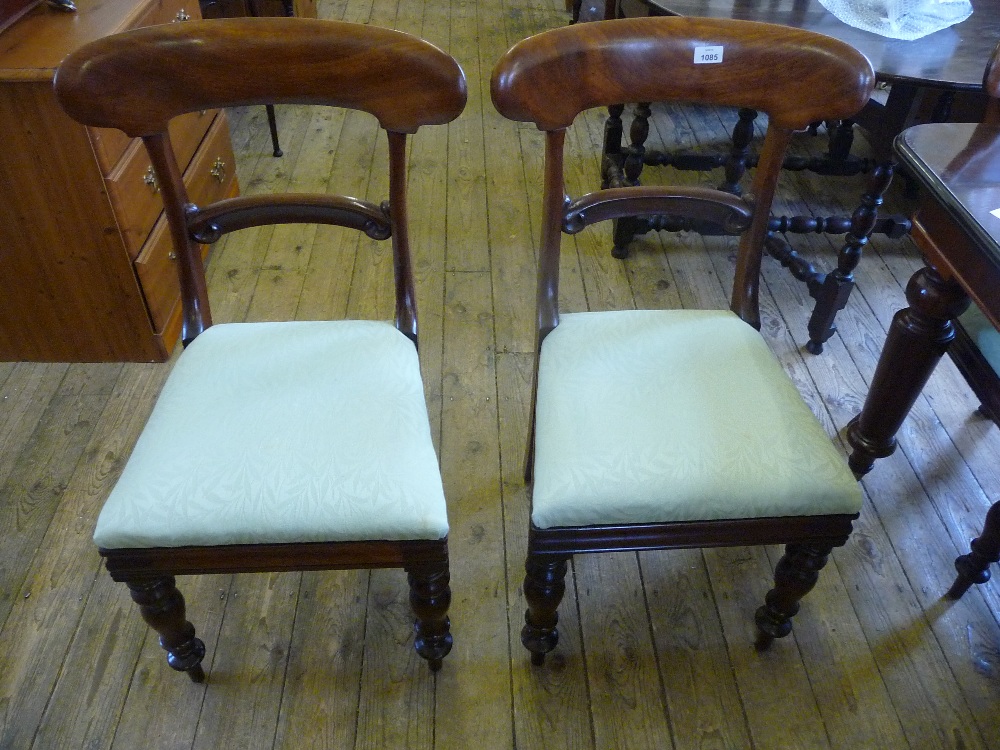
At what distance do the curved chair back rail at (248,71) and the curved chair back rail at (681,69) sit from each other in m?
0.11

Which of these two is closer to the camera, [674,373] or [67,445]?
[674,373]

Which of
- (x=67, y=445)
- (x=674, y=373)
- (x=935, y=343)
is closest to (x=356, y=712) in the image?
(x=674, y=373)

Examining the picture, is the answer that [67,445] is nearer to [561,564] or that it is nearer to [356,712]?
[356,712]

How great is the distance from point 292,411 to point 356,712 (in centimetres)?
51

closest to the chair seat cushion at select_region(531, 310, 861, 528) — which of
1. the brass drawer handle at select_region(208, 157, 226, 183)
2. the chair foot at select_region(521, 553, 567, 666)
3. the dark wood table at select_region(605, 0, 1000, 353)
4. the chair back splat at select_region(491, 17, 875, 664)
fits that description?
the chair back splat at select_region(491, 17, 875, 664)

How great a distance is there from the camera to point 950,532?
57.8 inches

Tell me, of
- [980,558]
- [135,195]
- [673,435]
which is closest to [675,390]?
[673,435]

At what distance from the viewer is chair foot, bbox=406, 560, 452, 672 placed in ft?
3.34

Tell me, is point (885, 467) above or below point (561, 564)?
below

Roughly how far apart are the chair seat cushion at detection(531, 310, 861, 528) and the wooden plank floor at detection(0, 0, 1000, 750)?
416 millimetres

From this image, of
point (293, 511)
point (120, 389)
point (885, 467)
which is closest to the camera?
point (293, 511)

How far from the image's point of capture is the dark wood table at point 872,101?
143 centimetres

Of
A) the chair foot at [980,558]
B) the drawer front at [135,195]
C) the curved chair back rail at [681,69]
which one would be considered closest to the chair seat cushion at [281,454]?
the curved chair back rail at [681,69]

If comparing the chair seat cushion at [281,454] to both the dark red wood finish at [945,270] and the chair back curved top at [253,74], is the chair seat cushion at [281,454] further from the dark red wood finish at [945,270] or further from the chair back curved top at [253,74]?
the dark red wood finish at [945,270]
